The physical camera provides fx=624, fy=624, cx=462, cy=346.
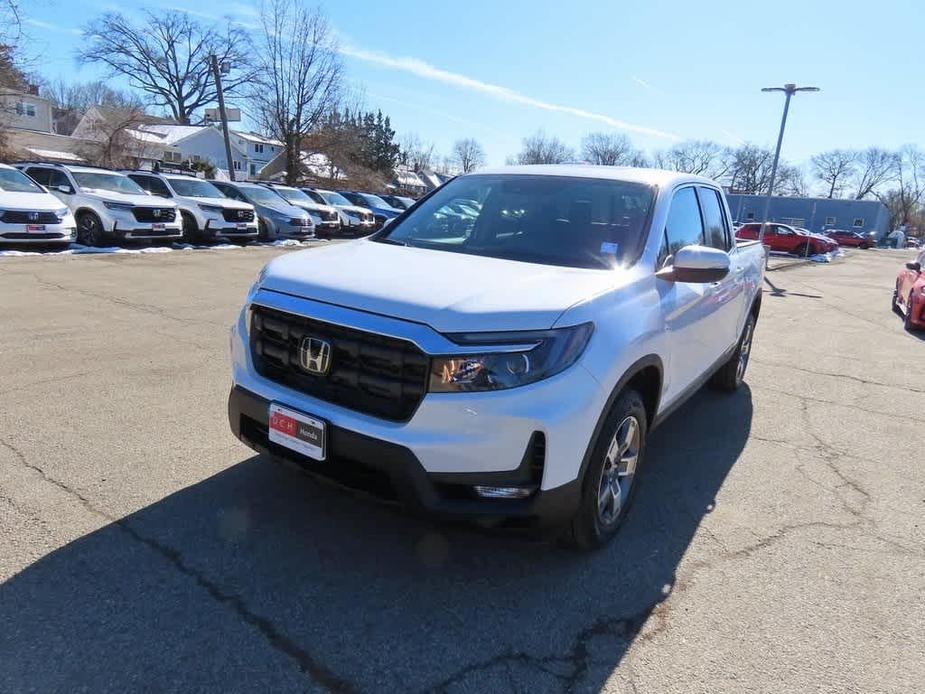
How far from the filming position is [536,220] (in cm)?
362

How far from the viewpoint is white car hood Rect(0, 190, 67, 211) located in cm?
1205

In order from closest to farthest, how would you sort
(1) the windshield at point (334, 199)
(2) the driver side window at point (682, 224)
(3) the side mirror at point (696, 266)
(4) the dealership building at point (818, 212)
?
1. (3) the side mirror at point (696, 266)
2. (2) the driver side window at point (682, 224)
3. (1) the windshield at point (334, 199)
4. (4) the dealership building at point (818, 212)

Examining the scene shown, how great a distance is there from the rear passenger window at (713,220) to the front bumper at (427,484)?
2744mm

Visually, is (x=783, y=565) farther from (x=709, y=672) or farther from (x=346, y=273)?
(x=346, y=273)

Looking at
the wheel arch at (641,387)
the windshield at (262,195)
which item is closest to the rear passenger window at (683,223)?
the wheel arch at (641,387)

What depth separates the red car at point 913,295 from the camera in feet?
32.2

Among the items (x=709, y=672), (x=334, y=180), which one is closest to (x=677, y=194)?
(x=709, y=672)

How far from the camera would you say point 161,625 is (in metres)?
2.30

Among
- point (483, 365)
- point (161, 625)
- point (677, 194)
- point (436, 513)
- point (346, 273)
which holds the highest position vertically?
point (677, 194)

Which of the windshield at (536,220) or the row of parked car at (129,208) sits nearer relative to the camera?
the windshield at (536,220)

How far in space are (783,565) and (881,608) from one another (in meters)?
0.41

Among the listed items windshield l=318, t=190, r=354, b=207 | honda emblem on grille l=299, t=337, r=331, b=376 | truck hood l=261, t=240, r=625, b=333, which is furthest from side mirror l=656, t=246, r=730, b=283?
windshield l=318, t=190, r=354, b=207

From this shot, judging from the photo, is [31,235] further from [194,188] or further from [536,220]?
[536,220]

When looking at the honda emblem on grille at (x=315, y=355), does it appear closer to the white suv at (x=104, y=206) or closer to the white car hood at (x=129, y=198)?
the white suv at (x=104, y=206)
